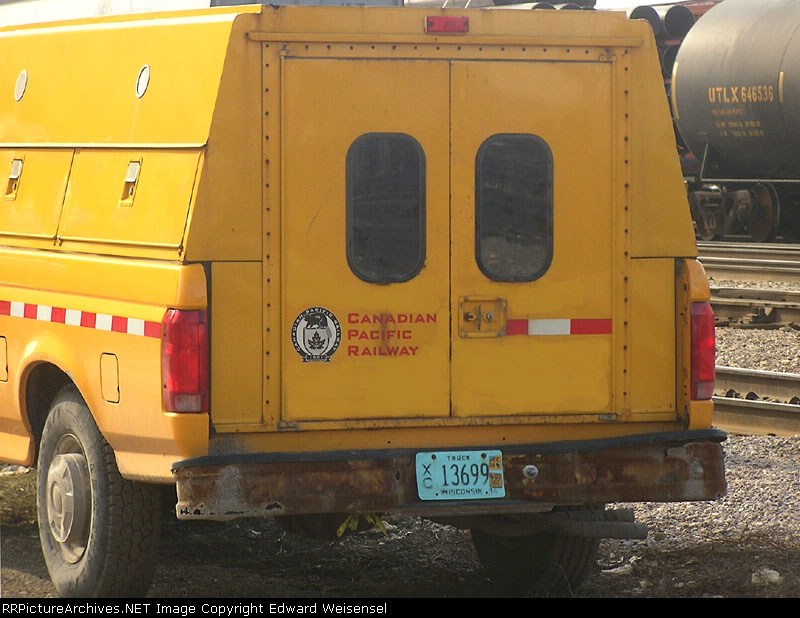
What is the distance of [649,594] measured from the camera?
658 cm

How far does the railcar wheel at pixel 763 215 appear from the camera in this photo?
24.6 metres

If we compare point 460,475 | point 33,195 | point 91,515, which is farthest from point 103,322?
point 460,475

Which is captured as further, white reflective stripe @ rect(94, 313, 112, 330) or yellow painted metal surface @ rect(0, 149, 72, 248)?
yellow painted metal surface @ rect(0, 149, 72, 248)

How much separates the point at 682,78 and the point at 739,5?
4.75 ft

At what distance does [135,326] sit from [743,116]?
19.0m

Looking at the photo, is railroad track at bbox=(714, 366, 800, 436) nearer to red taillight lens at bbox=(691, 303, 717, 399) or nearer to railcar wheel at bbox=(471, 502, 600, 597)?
railcar wheel at bbox=(471, 502, 600, 597)

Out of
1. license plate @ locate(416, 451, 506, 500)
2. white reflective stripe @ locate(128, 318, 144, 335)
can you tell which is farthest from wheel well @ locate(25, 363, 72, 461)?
license plate @ locate(416, 451, 506, 500)

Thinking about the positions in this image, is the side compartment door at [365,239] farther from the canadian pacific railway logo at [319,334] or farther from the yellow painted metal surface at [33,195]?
the yellow painted metal surface at [33,195]

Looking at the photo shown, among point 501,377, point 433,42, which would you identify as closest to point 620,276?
point 501,377

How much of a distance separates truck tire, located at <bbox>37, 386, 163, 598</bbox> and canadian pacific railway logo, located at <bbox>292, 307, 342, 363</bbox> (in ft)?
2.87

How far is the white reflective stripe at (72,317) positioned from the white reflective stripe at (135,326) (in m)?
0.43

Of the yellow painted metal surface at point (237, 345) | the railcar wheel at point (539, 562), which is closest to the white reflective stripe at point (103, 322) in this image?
the yellow painted metal surface at point (237, 345)

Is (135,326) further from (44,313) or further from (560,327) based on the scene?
(560,327)

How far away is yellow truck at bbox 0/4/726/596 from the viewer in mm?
5668
